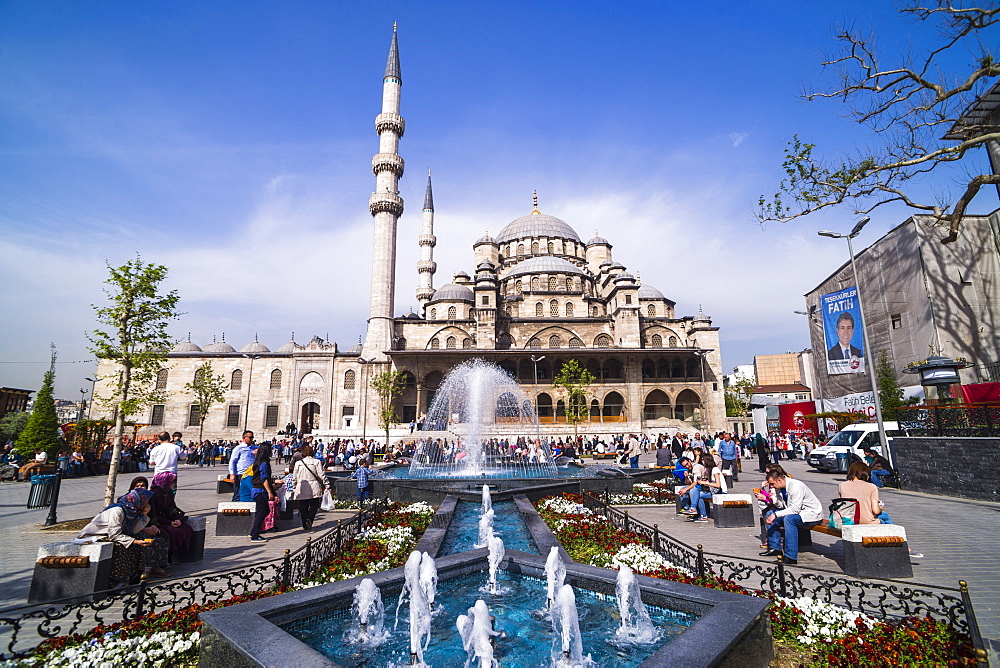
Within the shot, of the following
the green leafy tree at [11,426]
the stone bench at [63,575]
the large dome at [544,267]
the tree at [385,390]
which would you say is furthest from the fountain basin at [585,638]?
the large dome at [544,267]

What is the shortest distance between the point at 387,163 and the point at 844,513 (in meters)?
31.3

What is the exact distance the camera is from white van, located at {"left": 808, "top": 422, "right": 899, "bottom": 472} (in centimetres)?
1416

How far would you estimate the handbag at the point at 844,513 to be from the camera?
504 cm

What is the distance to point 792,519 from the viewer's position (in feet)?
16.9

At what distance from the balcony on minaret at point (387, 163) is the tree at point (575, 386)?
17271 millimetres

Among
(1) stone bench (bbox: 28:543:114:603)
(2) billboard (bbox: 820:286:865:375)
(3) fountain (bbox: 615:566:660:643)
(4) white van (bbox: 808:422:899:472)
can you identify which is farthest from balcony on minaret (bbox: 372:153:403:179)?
(3) fountain (bbox: 615:566:660:643)

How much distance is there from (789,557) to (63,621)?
6.73 m

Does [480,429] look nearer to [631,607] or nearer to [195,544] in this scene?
[195,544]

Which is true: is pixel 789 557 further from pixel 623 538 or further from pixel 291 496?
pixel 291 496

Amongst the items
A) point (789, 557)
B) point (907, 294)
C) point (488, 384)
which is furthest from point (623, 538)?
point (488, 384)

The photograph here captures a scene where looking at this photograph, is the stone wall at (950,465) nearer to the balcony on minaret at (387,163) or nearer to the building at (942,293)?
the building at (942,293)

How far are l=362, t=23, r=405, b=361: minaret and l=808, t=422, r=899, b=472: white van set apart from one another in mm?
24507

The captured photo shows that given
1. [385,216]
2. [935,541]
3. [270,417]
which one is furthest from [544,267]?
[935,541]

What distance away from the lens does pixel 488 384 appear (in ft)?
92.3
